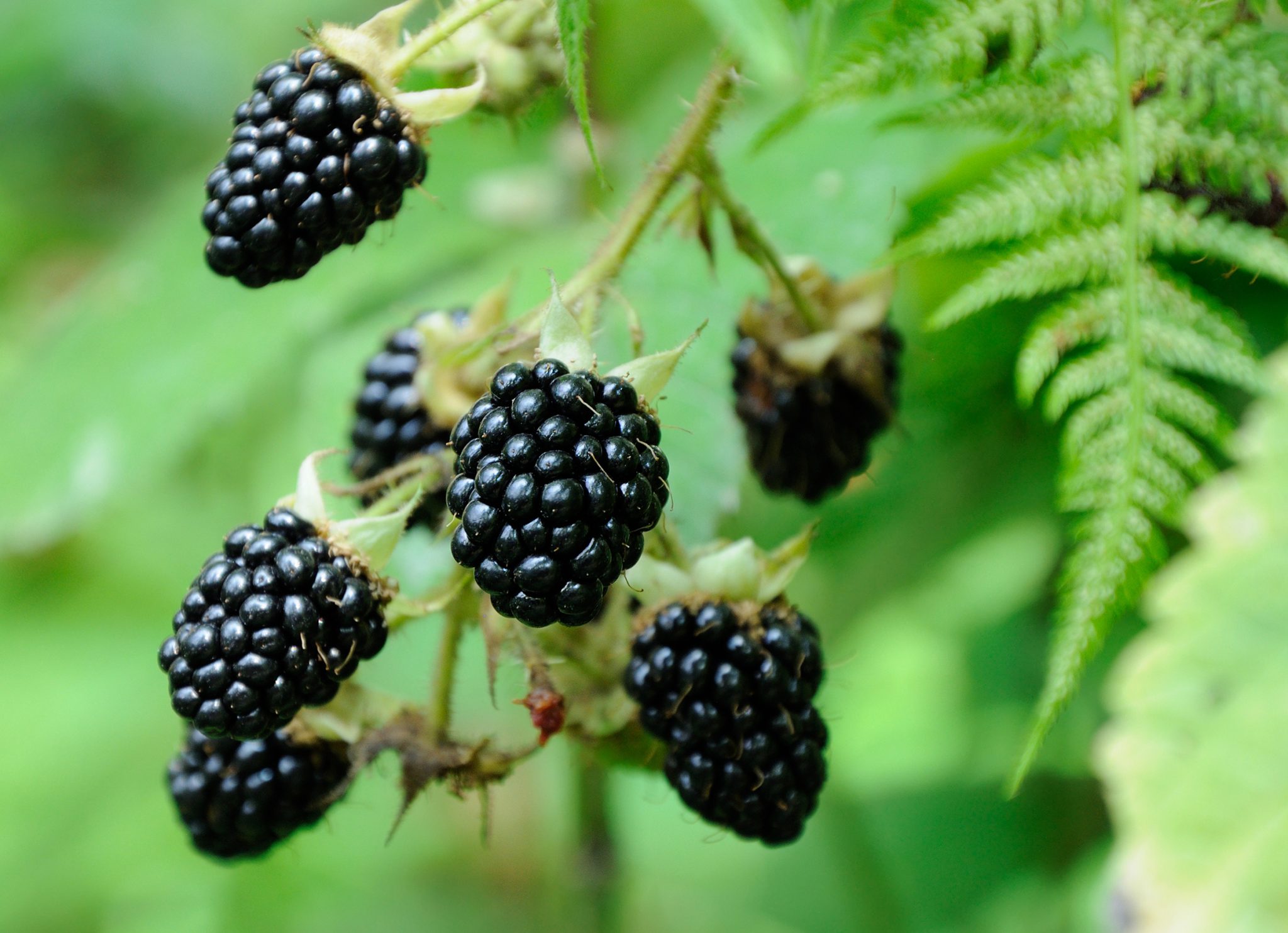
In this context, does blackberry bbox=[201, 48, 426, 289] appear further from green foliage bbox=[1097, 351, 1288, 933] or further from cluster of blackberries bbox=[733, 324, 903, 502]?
green foliage bbox=[1097, 351, 1288, 933]

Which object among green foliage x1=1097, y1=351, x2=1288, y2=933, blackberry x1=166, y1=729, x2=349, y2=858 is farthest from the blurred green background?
green foliage x1=1097, y1=351, x2=1288, y2=933

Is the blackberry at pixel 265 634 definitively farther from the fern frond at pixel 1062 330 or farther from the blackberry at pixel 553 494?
the fern frond at pixel 1062 330

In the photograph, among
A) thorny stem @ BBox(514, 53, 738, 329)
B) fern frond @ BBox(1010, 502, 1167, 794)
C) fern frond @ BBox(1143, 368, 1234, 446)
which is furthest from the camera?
thorny stem @ BBox(514, 53, 738, 329)

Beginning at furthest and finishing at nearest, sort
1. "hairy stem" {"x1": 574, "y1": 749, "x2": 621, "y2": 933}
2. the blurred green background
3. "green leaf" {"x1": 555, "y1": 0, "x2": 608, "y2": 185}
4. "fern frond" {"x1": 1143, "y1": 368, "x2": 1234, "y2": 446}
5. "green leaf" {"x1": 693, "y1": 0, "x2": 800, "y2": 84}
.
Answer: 1. "hairy stem" {"x1": 574, "y1": 749, "x2": 621, "y2": 933}
2. the blurred green background
3. "fern frond" {"x1": 1143, "y1": 368, "x2": 1234, "y2": 446}
4. "green leaf" {"x1": 555, "y1": 0, "x2": 608, "y2": 185}
5. "green leaf" {"x1": 693, "y1": 0, "x2": 800, "y2": 84}

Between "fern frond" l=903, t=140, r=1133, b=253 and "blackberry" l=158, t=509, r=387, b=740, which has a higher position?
"blackberry" l=158, t=509, r=387, b=740

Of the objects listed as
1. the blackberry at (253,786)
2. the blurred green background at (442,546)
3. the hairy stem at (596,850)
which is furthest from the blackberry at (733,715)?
the hairy stem at (596,850)

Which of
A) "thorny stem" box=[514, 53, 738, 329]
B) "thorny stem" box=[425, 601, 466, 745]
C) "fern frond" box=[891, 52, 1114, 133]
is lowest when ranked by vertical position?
"thorny stem" box=[425, 601, 466, 745]
